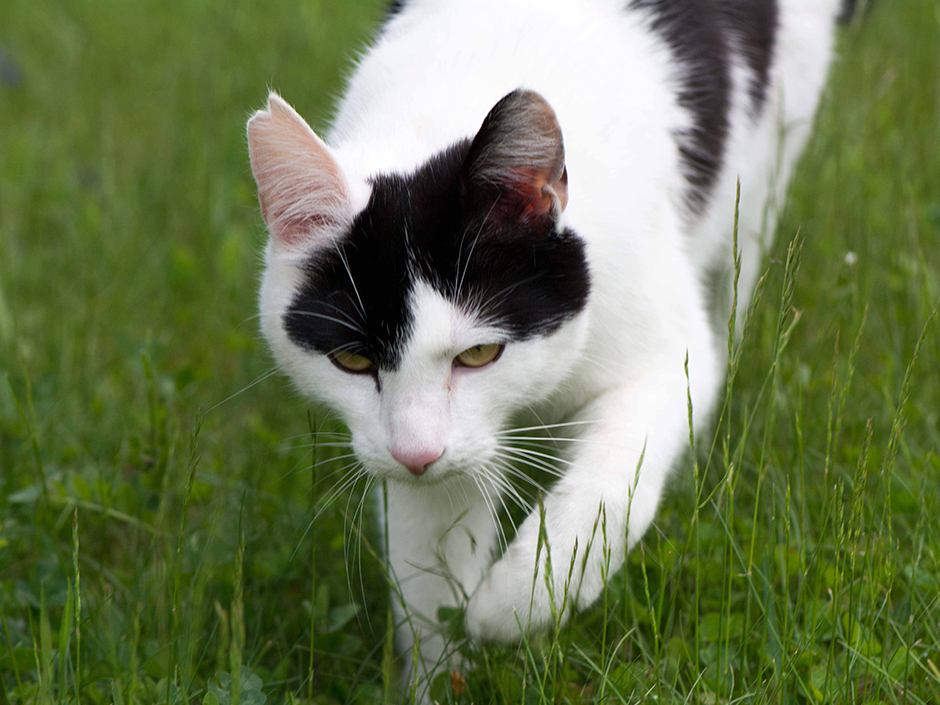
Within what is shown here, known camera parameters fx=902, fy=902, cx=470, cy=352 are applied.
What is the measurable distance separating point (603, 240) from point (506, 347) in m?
0.28

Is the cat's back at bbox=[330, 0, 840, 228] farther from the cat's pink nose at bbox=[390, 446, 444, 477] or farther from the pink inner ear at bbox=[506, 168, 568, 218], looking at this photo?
the cat's pink nose at bbox=[390, 446, 444, 477]

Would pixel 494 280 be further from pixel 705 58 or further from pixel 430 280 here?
pixel 705 58

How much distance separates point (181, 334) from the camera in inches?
116

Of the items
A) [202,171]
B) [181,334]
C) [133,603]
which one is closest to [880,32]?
[202,171]

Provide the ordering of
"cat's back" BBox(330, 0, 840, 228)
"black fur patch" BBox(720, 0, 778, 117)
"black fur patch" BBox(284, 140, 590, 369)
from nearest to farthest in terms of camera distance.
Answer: "black fur patch" BBox(284, 140, 590, 369) < "cat's back" BBox(330, 0, 840, 228) < "black fur patch" BBox(720, 0, 778, 117)

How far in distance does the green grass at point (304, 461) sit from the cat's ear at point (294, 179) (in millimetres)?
331

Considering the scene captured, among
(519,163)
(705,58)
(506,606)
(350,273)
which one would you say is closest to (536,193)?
(519,163)

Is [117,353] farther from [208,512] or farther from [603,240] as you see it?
[603,240]

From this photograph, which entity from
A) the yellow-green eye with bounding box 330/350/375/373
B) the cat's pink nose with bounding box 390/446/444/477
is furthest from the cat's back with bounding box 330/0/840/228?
the cat's pink nose with bounding box 390/446/444/477

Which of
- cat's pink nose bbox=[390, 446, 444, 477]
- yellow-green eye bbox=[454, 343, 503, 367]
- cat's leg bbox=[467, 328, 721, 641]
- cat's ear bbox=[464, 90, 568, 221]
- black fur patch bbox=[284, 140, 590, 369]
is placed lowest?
cat's leg bbox=[467, 328, 721, 641]

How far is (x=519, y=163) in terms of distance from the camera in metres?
1.40

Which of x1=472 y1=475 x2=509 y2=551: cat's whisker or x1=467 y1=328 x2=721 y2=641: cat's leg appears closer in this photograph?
x1=467 y1=328 x2=721 y2=641: cat's leg

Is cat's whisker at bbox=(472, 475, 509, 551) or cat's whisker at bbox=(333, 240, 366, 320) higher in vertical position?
cat's whisker at bbox=(333, 240, 366, 320)

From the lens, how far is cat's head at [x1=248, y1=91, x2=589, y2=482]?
54.7 inches
